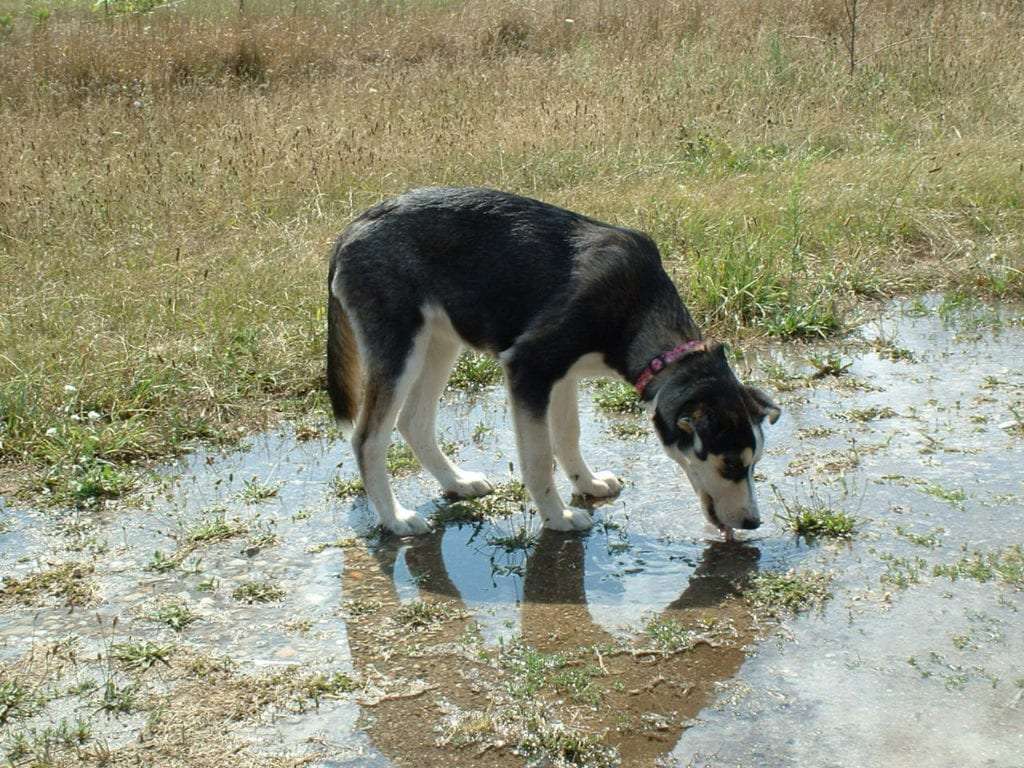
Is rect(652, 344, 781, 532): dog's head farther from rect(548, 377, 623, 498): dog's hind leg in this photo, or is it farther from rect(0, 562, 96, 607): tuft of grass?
rect(0, 562, 96, 607): tuft of grass

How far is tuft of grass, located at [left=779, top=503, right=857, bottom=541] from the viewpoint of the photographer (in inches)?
206

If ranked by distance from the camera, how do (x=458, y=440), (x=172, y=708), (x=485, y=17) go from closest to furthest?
(x=172, y=708) < (x=458, y=440) < (x=485, y=17)

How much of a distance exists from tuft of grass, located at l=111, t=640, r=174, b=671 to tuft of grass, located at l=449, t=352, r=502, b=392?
3191mm

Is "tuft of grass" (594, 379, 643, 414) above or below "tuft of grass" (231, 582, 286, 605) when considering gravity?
below

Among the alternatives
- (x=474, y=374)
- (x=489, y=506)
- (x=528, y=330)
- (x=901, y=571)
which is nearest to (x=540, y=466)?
(x=489, y=506)

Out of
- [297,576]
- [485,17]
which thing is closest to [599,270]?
[297,576]

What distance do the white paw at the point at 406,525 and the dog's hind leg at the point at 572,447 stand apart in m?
0.74

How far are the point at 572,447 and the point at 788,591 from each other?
1398 millimetres

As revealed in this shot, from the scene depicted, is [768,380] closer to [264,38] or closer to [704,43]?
[704,43]

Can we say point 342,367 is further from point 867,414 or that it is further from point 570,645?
point 867,414

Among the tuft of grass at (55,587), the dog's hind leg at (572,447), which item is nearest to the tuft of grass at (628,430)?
the dog's hind leg at (572,447)

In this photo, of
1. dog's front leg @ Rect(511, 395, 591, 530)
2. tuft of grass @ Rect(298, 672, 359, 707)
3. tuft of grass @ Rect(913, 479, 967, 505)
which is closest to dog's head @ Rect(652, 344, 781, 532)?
dog's front leg @ Rect(511, 395, 591, 530)

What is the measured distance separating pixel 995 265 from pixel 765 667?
207 inches

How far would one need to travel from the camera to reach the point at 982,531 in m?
5.16
